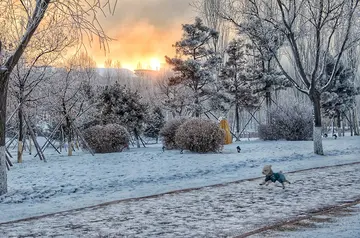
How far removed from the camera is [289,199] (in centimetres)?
724

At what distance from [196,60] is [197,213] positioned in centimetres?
2585

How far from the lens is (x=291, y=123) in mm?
27484

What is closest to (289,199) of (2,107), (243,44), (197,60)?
(2,107)

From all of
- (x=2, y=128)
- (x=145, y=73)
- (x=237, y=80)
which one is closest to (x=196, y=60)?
(x=237, y=80)

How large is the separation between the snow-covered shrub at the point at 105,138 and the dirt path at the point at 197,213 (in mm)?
13524

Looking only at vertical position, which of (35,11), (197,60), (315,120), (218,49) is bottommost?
(315,120)

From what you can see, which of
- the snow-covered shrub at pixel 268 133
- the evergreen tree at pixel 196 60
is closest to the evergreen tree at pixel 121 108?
the evergreen tree at pixel 196 60

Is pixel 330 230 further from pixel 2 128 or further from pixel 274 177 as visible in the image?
pixel 2 128

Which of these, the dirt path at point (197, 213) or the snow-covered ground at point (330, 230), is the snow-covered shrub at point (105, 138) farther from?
the snow-covered ground at point (330, 230)

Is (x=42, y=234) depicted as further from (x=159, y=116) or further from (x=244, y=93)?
(x=159, y=116)

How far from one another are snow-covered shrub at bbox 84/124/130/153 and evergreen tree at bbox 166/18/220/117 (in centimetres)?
1034

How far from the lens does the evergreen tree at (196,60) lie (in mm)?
31094

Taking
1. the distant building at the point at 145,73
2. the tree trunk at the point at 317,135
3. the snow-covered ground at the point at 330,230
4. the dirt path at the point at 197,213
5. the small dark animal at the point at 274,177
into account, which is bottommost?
the dirt path at the point at 197,213

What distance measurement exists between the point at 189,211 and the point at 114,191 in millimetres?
3381
